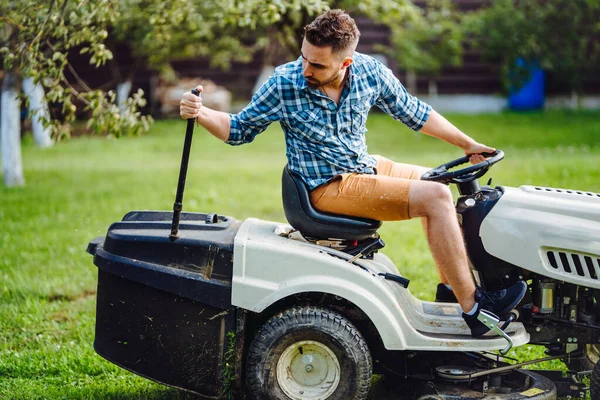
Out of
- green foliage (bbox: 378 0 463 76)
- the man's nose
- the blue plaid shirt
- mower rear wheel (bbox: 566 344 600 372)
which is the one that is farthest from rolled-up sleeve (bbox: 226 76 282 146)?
green foliage (bbox: 378 0 463 76)

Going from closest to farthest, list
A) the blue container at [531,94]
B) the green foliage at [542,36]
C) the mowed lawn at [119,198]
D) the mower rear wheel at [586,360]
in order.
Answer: the mower rear wheel at [586,360] → the mowed lawn at [119,198] → the green foliage at [542,36] → the blue container at [531,94]

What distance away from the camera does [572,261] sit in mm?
3664

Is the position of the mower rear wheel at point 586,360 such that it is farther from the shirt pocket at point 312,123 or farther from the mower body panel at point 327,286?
the shirt pocket at point 312,123

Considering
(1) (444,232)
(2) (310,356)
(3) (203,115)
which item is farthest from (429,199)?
(3) (203,115)

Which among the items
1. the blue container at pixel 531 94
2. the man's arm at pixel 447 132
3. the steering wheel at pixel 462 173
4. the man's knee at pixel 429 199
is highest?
the blue container at pixel 531 94

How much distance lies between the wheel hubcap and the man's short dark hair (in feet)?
4.18

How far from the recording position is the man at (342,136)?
364 centimetres

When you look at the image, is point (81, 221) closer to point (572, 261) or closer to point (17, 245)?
point (17, 245)

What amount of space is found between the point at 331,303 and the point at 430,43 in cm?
1397

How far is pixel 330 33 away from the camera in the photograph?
12.1 ft

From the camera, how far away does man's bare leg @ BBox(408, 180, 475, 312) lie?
11.9ft

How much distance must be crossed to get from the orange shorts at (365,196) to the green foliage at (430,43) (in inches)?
513

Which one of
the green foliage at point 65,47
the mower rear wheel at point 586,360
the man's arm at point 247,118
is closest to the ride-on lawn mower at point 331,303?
the mower rear wheel at point 586,360

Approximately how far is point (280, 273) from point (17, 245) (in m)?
4.17
